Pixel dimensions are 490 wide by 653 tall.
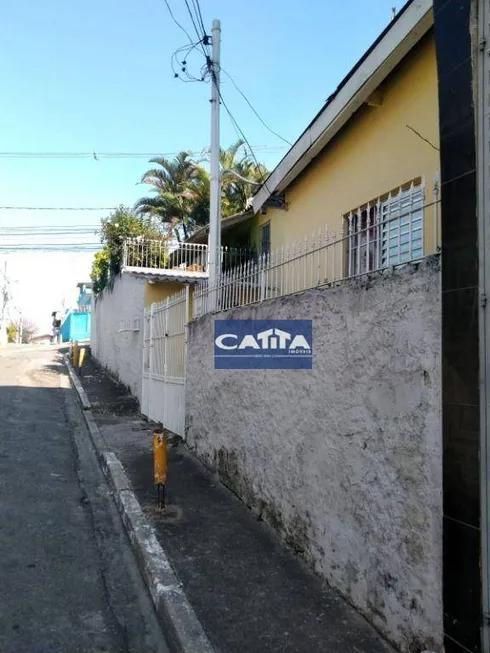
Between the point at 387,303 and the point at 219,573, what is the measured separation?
98.4 inches

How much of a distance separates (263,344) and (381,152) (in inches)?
135

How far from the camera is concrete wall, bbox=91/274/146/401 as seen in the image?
510 inches

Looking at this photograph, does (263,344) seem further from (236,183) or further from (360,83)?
(236,183)

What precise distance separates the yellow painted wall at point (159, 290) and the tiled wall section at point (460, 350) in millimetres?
10275

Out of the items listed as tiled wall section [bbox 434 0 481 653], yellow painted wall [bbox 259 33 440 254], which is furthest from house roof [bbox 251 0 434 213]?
tiled wall section [bbox 434 0 481 653]

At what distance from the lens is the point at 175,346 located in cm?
916

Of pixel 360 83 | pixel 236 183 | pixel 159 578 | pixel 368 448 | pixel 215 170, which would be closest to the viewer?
pixel 368 448

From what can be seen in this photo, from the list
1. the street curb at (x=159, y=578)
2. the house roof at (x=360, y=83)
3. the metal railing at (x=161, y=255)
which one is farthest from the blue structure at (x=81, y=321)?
the street curb at (x=159, y=578)

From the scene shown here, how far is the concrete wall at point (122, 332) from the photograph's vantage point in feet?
42.5

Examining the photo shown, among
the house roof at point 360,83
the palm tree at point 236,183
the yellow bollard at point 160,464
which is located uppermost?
the palm tree at point 236,183

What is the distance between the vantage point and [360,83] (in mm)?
6668

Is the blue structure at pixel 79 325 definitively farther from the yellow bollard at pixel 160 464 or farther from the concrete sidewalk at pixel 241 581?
the yellow bollard at pixel 160 464

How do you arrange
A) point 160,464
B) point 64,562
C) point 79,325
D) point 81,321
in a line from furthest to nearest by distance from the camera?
point 79,325 → point 81,321 → point 160,464 → point 64,562

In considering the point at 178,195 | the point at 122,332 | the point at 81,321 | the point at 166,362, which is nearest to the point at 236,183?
the point at 178,195
